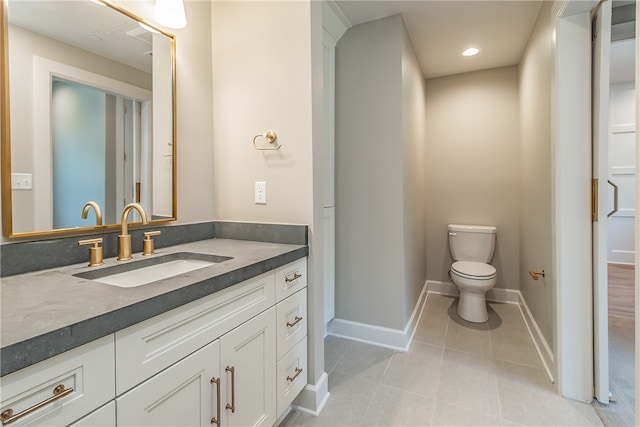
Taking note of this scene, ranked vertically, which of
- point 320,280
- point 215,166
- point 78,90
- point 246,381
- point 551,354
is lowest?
point 551,354

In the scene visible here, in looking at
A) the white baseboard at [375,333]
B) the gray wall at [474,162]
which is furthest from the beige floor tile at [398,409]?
the gray wall at [474,162]

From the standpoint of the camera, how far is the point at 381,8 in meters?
1.99

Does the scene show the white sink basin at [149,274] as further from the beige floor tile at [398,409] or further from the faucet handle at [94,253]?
the beige floor tile at [398,409]

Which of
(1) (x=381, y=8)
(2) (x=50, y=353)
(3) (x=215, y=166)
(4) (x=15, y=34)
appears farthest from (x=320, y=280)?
(1) (x=381, y=8)

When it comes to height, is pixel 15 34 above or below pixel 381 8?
below

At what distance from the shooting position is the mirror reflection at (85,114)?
97cm

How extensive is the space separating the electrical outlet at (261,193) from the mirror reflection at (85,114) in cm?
41

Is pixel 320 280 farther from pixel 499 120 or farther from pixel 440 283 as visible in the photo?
pixel 499 120

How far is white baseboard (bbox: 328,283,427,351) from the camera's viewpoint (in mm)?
2123

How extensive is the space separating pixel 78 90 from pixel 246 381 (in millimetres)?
1244

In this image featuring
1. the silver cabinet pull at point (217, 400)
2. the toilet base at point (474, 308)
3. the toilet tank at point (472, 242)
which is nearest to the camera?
the silver cabinet pull at point (217, 400)

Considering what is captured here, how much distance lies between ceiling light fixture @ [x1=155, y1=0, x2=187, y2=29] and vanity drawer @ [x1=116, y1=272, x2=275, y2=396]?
48.4 inches

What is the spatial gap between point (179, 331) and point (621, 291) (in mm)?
4488

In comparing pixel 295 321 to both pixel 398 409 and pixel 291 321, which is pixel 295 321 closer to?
pixel 291 321
